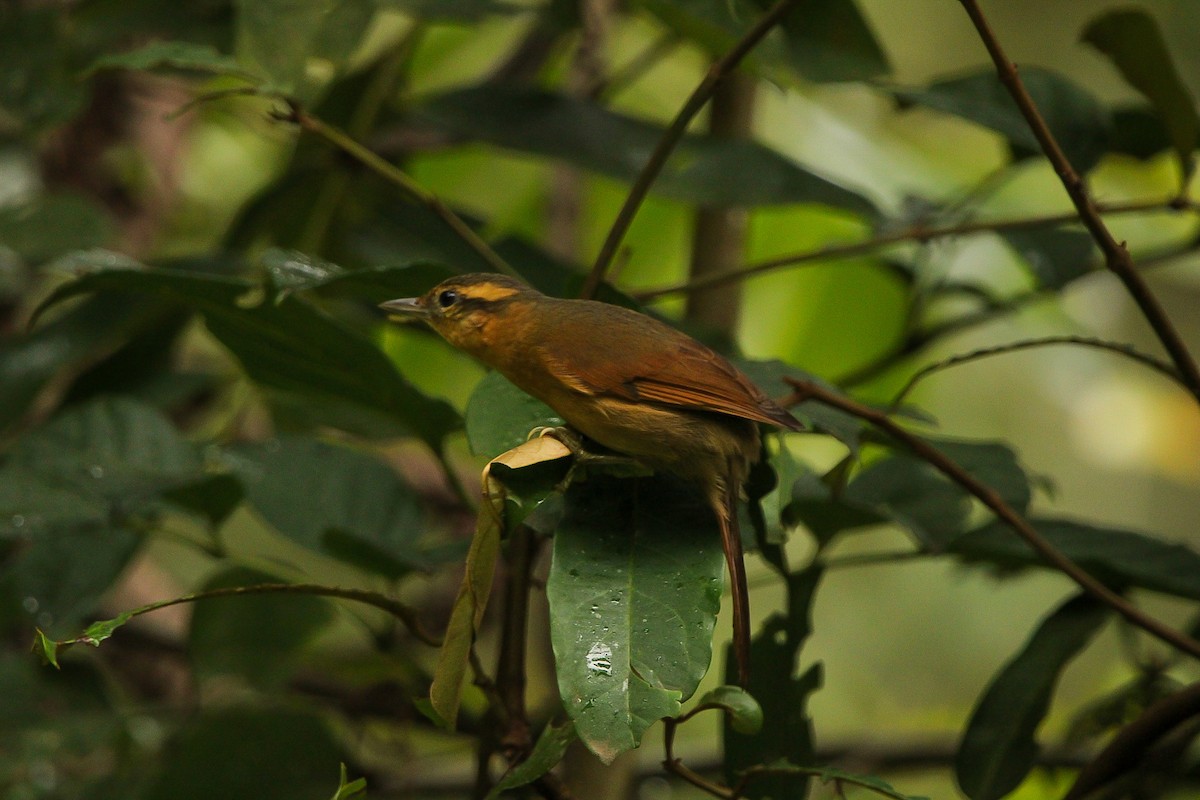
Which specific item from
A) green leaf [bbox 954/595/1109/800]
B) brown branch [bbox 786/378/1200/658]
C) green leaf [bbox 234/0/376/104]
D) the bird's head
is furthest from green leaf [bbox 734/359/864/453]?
green leaf [bbox 234/0/376/104]

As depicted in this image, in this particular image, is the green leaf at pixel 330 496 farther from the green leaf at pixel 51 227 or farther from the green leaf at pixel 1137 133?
the green leaf at pixel 1137 133

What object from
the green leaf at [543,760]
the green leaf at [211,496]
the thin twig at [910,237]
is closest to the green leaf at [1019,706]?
the thin twig at [910,237]

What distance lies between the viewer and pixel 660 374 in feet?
4.15

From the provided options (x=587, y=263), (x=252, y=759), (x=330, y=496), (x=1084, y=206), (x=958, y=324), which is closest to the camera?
(x=1084, y=206)

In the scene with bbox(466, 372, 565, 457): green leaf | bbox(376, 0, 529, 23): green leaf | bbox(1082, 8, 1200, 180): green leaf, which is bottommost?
bbox(466, 372, 565, 457): green leaf

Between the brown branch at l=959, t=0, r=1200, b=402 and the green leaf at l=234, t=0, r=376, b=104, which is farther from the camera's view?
the green leaf at l=234, t=0, r=376, b=104

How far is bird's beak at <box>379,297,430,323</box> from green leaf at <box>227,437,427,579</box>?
0.94 feet

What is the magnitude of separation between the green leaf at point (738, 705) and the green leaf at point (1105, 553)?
1.86 feet

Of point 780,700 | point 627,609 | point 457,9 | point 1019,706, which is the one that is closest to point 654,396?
point 627,609

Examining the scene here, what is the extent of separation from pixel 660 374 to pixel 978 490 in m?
0.37

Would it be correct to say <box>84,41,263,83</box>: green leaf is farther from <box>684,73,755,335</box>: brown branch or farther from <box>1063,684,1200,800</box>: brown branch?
<box>1063,684,1200,800</box>: brown branch

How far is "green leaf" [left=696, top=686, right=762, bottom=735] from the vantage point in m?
1.04

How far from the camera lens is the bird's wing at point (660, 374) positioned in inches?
48.0

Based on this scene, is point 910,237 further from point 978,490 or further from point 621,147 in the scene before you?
point 621,147
